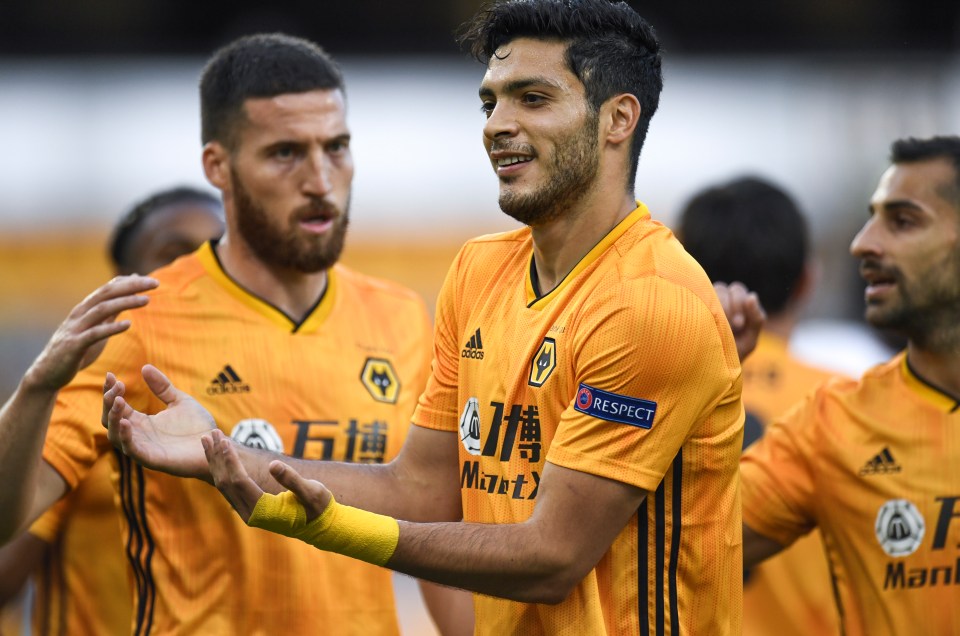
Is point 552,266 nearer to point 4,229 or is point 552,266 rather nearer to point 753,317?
point 753,317

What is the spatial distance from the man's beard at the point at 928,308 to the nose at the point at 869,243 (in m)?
0.10

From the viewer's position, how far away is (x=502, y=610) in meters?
3.44

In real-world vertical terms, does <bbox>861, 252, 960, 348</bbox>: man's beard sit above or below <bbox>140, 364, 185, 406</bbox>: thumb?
above

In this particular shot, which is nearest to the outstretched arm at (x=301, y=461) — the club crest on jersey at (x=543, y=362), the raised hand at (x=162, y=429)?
the raised hand at (x=162, y=429)

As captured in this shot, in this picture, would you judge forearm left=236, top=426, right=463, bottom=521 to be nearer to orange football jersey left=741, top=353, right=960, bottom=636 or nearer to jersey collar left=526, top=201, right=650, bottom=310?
jersey collar left=526, top=201, right=650, bottom=310

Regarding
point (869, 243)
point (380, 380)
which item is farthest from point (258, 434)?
point (869, 243)

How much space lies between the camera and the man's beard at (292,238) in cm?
451

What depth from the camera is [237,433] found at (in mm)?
4211

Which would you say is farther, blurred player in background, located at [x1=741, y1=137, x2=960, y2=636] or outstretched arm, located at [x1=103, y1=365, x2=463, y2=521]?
blurred player in background, located at [x1=741, y1=137, x2=960, y2=636]

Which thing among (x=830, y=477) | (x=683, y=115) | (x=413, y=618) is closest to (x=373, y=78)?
(x=683, y=115)

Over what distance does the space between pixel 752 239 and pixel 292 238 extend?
6.47 feet

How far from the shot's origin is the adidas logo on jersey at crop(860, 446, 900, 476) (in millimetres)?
4139

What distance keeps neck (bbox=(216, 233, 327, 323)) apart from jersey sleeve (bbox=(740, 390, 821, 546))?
157cm

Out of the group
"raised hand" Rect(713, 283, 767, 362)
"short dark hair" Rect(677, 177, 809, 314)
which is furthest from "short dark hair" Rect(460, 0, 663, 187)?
"short dark hair" Rect(677, 177, 809, 314)
